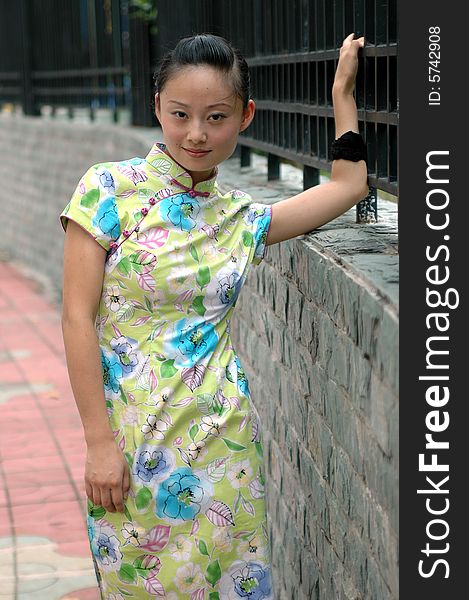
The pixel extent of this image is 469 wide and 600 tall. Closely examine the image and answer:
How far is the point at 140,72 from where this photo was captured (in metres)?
9.01

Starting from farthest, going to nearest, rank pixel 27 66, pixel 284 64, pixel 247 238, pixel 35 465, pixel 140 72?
pixel 27 66 → pixel 140 72 → pixel 35 465 → pixel 284 64 → pixel 247 238

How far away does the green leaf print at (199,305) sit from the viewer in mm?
2854

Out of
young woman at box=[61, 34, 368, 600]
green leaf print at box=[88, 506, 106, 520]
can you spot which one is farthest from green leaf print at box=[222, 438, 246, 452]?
green leaf print at box=[88, 506, 106, 520]

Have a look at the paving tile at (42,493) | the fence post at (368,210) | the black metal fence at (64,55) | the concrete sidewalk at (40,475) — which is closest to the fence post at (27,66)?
the black metal fence at (64,55)

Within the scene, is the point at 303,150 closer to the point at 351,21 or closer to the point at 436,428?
the point at 351,21

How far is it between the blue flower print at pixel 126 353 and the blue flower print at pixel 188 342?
0.07 m

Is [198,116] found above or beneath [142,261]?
above

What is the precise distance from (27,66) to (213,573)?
438 inches

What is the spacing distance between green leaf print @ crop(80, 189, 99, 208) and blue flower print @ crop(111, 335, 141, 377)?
31cm

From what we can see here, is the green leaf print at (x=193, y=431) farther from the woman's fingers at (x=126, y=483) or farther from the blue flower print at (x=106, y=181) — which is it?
the blue flower print at (x=106, y=181)

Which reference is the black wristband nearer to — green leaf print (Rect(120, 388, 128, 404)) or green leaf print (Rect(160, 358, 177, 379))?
green leaf print (Rect(160, 358, 177, 379))

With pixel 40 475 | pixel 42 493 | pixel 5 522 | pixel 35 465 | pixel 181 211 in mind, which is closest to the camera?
pixel 181 211


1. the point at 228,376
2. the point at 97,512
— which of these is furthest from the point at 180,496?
the point at 228,376

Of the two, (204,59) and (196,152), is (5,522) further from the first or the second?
(204,59)
